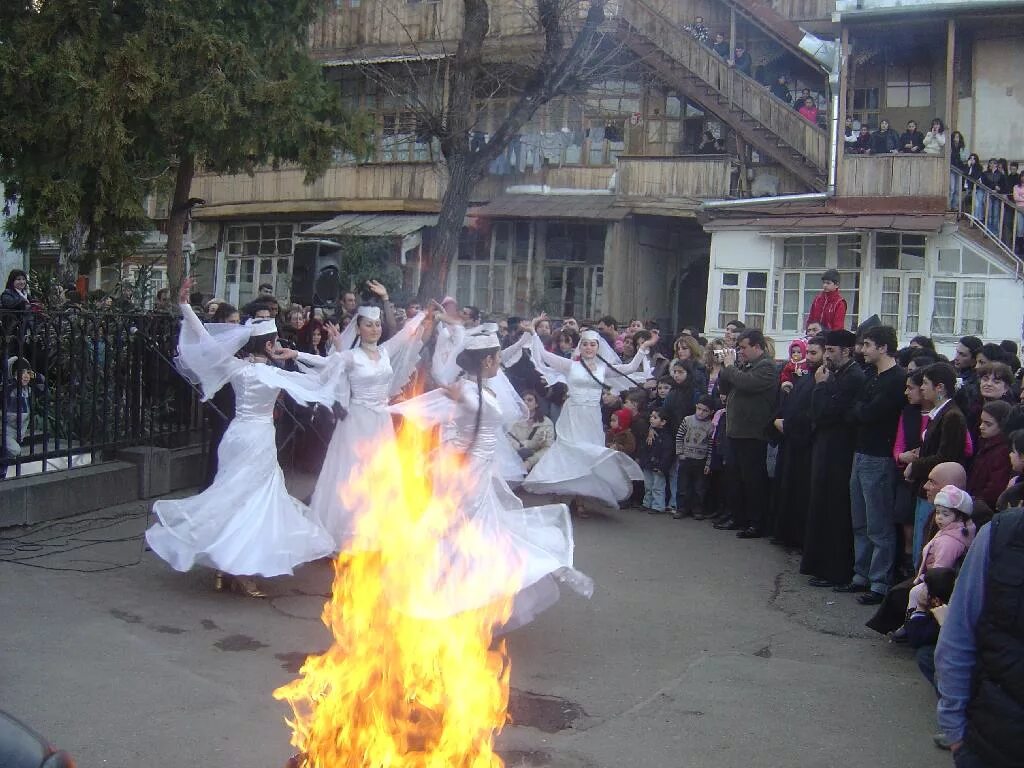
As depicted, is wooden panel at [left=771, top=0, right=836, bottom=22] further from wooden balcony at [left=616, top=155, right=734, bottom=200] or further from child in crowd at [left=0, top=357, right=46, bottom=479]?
child in crowd at [left=0, top=357, right=46, bottom=479]

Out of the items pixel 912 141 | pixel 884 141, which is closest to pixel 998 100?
pixel 912 141

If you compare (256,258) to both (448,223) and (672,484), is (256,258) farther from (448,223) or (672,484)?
(672,484)


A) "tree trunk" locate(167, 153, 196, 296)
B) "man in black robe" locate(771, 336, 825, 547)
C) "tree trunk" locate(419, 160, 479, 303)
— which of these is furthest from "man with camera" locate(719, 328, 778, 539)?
"tree trunk" locate(167, 153, 196, 296)

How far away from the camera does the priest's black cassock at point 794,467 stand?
990 cm

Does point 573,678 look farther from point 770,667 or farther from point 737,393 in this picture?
point 737,393

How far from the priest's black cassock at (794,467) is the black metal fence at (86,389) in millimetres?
6205

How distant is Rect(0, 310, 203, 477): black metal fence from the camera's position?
32.1 feet

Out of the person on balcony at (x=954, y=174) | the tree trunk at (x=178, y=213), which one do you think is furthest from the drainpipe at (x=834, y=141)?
the tree trunk at (x=178, y=213)

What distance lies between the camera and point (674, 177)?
22.5m

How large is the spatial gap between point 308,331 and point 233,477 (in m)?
6.06

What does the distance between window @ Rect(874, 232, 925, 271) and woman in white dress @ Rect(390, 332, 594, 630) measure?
14548mm

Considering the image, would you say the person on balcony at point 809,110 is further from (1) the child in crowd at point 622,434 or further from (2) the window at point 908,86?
(1) the child in crowd at point 622,434

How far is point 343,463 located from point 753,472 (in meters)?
4.27

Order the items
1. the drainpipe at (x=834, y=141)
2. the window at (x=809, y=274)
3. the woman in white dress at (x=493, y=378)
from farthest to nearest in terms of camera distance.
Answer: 1. the window at (x=809, y=274)
2. the drainpipe at (x=834, y=141)
3. the woman in white dress at (x=493, y=378)
